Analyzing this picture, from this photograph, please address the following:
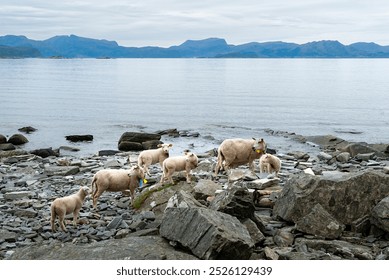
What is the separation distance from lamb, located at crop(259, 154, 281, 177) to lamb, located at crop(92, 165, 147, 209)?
658 centimetres

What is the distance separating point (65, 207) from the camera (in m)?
14.4

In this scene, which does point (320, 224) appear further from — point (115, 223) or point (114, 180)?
point (114, 180)

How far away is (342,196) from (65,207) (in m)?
7.95

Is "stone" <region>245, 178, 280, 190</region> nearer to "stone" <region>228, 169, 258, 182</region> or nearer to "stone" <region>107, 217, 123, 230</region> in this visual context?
"stone" <region>228, 169, 258, 182</region>

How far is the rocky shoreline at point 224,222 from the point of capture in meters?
10.2

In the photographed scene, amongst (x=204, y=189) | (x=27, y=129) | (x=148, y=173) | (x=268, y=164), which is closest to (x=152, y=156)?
(x=148, y=173)

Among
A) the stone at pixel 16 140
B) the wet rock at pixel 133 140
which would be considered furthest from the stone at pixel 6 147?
the wet rock at pixel 133 140

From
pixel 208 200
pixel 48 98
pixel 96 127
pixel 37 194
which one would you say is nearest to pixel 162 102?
pixel 48 98

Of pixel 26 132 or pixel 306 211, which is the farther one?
pixel 26 132

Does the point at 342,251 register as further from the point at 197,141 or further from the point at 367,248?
the point at 197,141

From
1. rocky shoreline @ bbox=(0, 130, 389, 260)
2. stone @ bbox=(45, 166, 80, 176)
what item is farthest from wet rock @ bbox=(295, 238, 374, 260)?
stone @ bbox=(45, 166, 80, 176)

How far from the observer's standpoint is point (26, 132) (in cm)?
4644

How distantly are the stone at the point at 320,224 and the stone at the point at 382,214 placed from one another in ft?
2.69

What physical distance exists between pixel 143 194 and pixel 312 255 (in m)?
7.46
